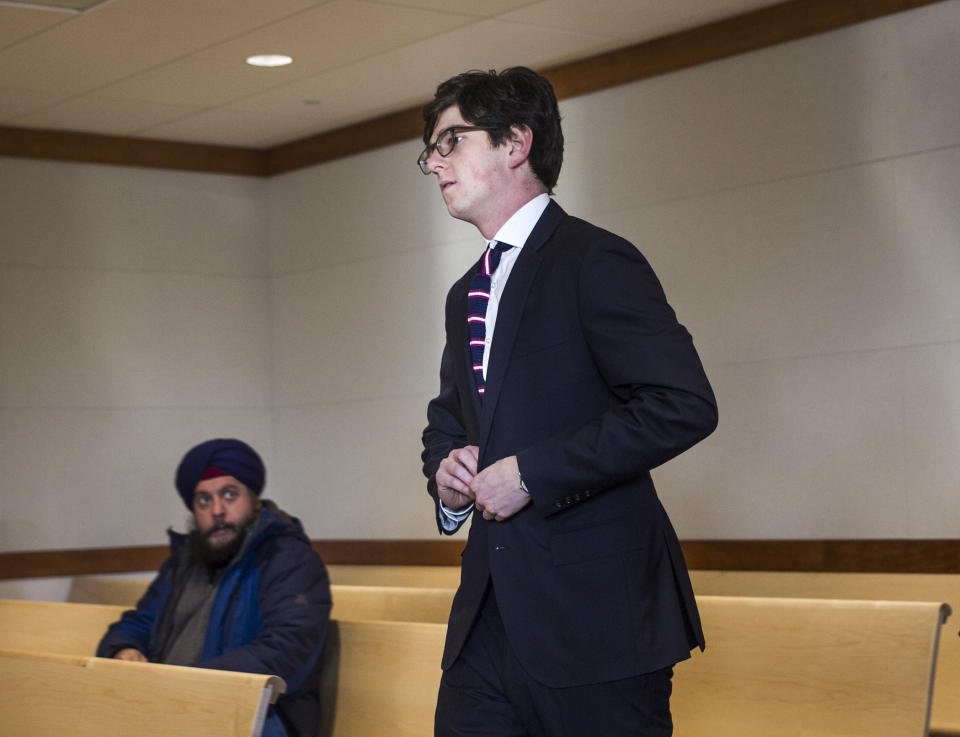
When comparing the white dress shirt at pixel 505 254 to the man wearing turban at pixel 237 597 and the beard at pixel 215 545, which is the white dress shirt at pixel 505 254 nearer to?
the man wearing turban at pixel 237 597

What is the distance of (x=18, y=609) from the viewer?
4676 millimetres

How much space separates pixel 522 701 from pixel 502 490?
284 mm

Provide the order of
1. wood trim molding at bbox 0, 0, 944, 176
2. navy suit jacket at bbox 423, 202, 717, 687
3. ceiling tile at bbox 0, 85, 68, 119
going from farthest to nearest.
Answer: ceiling tile at bbox 0, 85, 68, 119 → wood trim molding at bbox 0, 0, 944, 176 → navy suit jacket at bbox 423, 202, 717, 687

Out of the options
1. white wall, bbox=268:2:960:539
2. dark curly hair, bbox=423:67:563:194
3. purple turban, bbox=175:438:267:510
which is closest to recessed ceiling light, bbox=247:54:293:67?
white wall, bbox=268:2:960:539

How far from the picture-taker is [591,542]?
1.74m

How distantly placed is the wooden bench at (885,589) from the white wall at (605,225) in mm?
216

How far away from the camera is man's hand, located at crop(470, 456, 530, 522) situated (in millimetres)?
1720

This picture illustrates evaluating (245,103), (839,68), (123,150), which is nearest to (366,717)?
(839,68)

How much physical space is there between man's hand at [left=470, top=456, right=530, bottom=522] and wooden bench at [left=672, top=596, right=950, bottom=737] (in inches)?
59.8

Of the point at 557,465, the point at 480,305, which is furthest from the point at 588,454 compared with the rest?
the point at 480,305

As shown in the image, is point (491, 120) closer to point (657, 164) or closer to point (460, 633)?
point (460, 633)

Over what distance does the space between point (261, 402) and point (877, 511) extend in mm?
3306

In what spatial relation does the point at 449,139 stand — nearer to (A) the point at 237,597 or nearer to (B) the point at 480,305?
(B) the point at 480,305

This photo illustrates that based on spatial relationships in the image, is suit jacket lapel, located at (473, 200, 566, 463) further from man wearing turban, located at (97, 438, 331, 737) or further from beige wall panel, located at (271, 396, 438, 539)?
beige wall panel, located at (271, 396, 438, 539)
